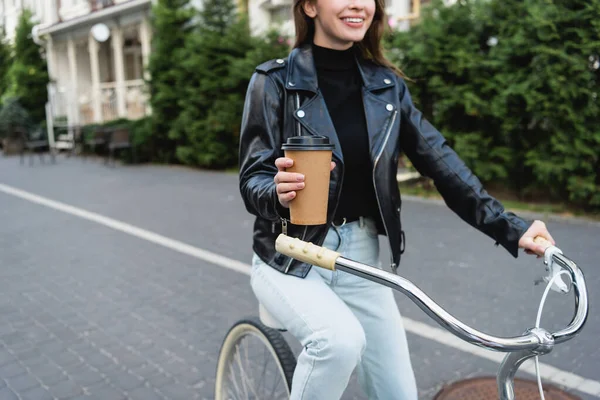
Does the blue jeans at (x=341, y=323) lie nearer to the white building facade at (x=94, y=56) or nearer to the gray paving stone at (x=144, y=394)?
the gray paving stone at (x=144, y=394)

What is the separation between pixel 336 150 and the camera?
81.1 inches

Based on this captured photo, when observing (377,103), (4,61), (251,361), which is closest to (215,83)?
(251,361)

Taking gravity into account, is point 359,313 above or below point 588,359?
above

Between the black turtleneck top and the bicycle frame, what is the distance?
25.3 inches

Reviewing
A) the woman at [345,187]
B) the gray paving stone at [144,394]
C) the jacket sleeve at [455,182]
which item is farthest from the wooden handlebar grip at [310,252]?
the gray paving stone at [144,394]

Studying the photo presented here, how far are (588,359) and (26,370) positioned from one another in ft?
11.4

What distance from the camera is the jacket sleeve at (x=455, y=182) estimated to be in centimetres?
205

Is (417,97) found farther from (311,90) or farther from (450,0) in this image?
(311,90)

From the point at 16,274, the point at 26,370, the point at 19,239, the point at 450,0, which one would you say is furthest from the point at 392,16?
the point at 26,370

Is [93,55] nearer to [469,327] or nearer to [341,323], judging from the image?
[341,323]

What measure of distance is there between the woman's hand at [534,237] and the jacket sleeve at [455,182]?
0.11 ft

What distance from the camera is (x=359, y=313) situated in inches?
90.4

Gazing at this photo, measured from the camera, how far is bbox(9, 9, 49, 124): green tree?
24438 mm

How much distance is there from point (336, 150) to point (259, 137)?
27 centimetres
